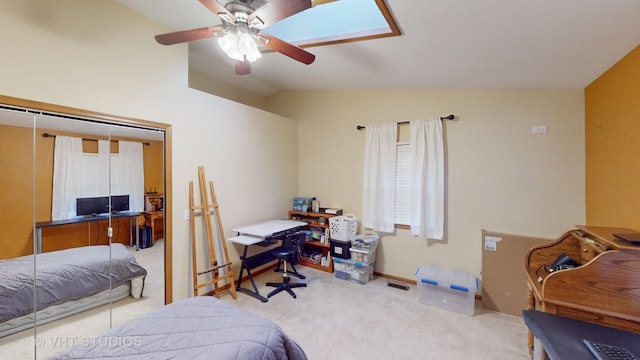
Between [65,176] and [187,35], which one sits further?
Result: [65,176]

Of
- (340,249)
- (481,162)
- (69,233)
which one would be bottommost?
(340,249)

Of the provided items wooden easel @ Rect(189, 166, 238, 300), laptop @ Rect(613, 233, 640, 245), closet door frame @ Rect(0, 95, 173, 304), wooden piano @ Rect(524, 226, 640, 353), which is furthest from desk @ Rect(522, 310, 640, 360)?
closet door frame @ Rect(0, 95, 173, 304)

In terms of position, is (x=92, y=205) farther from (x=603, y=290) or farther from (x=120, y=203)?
(x=603, y=290)

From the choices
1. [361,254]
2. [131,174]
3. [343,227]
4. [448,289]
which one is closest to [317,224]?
[343,227]

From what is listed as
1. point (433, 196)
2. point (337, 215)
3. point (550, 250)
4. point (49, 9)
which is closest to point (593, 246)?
point (550, 250)

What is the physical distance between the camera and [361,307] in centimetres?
292

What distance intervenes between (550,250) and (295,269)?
3109 millimetres

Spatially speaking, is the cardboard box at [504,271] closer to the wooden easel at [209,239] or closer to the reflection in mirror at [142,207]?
the wooden easel at [209,239]

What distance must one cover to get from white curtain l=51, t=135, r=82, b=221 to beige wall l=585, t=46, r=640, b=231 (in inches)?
170

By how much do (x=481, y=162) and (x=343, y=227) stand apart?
1971mm

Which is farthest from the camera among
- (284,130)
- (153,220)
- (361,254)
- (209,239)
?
(284,130)

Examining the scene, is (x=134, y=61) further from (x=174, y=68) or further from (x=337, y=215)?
(x=337, y=215)

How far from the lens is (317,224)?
4059 mm

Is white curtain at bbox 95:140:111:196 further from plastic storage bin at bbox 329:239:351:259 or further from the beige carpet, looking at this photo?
plastic storage bin at bbox 329:239:351:259
